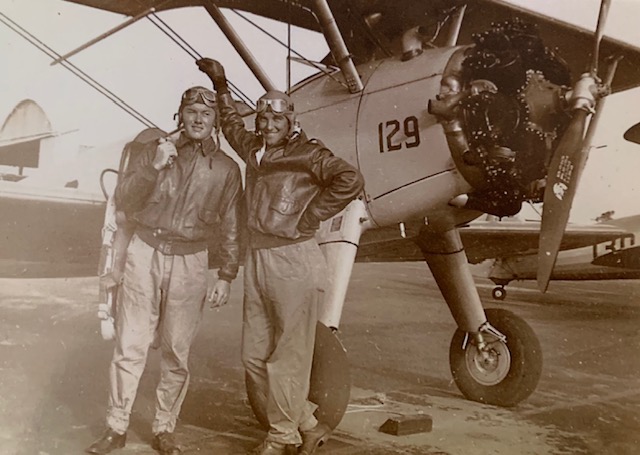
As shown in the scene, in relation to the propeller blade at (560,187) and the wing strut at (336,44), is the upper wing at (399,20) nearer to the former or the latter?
the wing strut at (336,44)

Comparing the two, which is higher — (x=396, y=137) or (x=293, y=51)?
(x=293, y=51)

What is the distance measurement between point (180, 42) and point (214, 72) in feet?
0.89

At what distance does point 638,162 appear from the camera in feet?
8.07

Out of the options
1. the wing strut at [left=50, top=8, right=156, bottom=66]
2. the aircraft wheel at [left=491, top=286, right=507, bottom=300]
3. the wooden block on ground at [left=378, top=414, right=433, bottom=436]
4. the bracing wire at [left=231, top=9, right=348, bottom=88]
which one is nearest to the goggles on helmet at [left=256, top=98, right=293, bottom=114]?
the bracing wire at [left=231, top=9, right=348, bottom=88]

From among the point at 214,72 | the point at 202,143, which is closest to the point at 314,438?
the point at 202,143

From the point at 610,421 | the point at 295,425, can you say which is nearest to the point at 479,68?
the point at 295,425

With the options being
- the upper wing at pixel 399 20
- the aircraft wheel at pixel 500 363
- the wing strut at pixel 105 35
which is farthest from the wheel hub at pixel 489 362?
the wing strut at pixel 105 35

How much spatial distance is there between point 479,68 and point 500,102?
5.3 inches

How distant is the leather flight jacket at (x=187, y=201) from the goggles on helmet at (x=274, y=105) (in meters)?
0.18

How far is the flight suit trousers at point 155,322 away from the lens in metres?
1.83

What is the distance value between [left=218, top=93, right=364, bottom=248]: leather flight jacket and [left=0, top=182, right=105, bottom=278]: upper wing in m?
0.98

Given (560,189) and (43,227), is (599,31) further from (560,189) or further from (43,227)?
(43,227)

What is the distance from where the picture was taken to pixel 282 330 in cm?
187

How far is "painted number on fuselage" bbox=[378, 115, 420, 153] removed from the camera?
224cm
